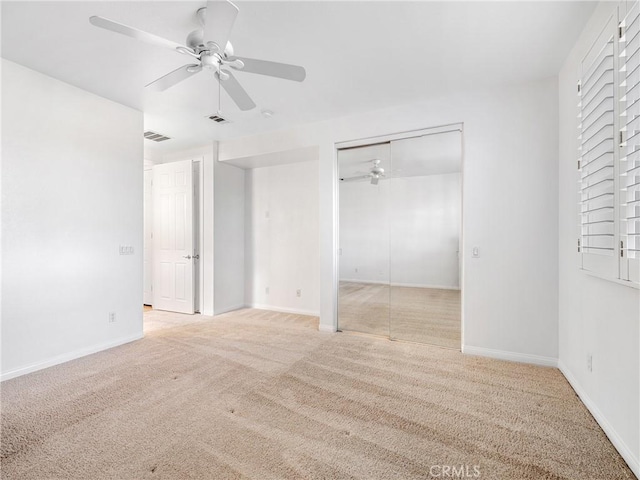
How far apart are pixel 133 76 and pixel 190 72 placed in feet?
4.00

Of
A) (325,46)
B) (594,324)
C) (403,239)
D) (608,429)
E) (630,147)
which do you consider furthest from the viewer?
(403,239)

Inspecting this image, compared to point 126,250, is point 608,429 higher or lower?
lower

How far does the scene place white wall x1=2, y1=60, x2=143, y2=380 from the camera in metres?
2.61

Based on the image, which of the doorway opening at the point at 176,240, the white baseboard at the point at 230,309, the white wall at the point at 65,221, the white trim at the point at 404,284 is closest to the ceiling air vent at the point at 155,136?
the doorway opening at the point at 176,240

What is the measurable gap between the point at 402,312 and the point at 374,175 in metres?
1.82

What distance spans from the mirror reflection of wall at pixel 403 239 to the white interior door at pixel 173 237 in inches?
98.3

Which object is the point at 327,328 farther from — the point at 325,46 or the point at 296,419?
the point at 325,46

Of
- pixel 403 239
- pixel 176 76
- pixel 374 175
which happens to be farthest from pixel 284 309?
pixel 176 76

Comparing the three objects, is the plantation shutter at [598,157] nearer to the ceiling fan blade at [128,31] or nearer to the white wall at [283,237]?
the ceiling fan blade at [128,31]

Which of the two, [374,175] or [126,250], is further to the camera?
[374,175]

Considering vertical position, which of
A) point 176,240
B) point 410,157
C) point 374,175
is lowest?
point 176,240

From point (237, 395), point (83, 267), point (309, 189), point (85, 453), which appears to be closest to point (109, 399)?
point (85, 453)

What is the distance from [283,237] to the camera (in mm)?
5062

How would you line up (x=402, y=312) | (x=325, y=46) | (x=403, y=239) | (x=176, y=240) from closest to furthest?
(x=325, y=46) < (x=403, y=239) < (x=402, y=312) < (x=176, y=240)
